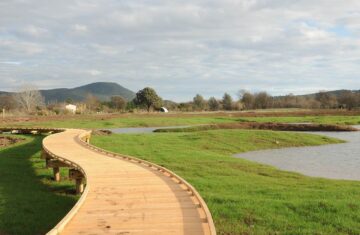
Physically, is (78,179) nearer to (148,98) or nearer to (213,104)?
(148,98)

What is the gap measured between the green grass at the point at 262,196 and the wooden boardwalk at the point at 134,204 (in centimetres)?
114

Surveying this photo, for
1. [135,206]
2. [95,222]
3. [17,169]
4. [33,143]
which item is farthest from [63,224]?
[33,143]

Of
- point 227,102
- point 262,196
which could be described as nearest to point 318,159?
point 262,196

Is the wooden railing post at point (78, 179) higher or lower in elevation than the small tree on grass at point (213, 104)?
lower

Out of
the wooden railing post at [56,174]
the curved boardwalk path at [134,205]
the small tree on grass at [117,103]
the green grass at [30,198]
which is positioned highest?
the small tree on grass at [117,103]

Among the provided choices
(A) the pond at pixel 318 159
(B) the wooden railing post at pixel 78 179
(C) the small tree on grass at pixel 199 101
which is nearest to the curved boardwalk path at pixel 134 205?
(B) the wooden railing post at pixel 78 179

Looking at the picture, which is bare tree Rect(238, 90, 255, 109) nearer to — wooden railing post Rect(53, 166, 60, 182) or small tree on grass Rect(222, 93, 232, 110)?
small tree on grass Rect(222, 93, 232, 110)

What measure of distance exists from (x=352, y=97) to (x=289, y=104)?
16554 mm

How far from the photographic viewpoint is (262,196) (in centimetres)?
1091

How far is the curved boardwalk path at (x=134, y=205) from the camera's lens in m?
6.48

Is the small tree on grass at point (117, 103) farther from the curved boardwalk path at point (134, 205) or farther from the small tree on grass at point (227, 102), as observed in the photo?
the curved boardwalk path at point (134, 205)

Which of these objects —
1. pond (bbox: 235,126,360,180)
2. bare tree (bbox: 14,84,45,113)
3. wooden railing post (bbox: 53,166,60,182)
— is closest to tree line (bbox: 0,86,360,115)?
bare tree (bbox: 14,84,45,113)

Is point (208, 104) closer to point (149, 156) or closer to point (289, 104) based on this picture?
point (289, 104)

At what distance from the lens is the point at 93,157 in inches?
561
